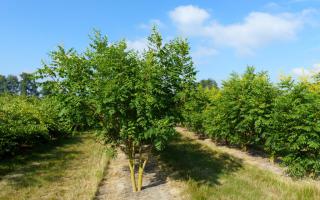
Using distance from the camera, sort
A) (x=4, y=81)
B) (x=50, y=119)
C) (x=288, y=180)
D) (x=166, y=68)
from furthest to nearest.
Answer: (x=4, y=81)
(x=50, y=119)
(x=288, y=180)
(x=166, y=68)

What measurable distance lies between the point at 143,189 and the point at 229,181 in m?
3.59

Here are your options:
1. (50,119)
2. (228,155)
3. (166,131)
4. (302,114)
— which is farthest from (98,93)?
(50,119)

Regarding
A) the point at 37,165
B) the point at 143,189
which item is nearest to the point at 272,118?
the point at 143,189

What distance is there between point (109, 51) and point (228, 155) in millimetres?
12338

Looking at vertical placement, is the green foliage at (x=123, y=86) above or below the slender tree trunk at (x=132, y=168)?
above

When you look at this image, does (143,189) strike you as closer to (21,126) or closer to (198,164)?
(198,164)

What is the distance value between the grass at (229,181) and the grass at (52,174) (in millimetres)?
3540

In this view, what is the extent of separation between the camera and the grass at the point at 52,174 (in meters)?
11.6

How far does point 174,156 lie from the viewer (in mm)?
18859

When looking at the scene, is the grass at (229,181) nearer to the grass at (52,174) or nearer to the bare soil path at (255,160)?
the bare soil path at (255,160)

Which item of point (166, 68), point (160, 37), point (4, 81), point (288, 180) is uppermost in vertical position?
point (4, 81)

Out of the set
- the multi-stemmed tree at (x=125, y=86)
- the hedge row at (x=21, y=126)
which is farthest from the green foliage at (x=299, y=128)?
the hedge row at (x=21, y=126)

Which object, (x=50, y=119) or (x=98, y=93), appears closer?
(x=98, y=93)

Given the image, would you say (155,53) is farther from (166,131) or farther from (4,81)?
(4,81)
